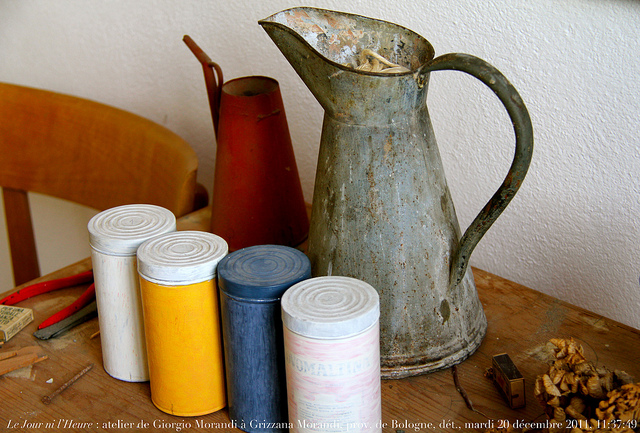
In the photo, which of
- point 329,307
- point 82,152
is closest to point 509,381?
point 329,307

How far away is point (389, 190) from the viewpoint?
Answer: 1.94 ft

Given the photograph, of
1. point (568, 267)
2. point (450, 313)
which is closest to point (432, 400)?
point (450, 313)

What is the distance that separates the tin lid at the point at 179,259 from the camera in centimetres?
56

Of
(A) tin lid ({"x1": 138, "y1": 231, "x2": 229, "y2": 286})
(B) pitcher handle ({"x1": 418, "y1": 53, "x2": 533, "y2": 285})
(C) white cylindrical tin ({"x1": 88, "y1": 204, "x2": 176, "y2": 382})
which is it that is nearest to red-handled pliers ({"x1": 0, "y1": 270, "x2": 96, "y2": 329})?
(C) white cylindrical tin ({"x1": 88, "y1": 204, "x2": 176, "y2": 382})

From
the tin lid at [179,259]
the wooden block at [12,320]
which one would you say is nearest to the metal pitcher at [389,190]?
the tin lid at [179,259]

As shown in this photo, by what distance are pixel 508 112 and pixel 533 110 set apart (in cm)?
31

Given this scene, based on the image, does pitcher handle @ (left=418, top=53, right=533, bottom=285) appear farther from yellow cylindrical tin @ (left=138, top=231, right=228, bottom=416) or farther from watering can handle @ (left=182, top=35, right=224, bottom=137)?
watering can handle @ (left=182, top=35, right=224, bottom=137)

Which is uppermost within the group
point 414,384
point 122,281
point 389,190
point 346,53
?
point 346,53

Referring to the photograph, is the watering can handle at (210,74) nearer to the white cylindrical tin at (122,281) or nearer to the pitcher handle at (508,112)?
the white cylindrical tin at (122,281)

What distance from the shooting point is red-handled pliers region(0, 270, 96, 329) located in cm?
75

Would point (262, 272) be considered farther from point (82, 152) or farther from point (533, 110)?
point (82, 152)

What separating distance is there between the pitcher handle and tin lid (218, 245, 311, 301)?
17cm

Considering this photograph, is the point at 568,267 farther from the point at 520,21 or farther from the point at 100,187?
the point at 100,187

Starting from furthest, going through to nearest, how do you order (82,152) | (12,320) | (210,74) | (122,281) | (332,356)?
(82,152) → (210,74) → (12,320) → (122,281) → (332,356)
